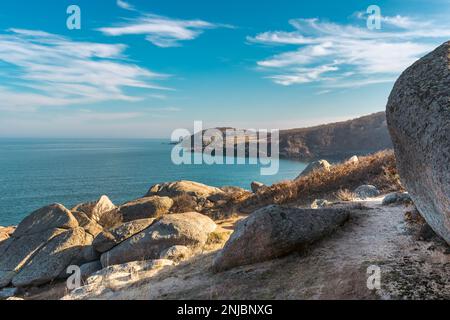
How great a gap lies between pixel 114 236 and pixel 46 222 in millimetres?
4890

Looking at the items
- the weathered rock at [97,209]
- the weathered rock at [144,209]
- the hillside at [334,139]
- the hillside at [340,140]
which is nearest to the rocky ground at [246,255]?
the weathered rock at [97,209]

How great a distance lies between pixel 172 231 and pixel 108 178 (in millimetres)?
73787

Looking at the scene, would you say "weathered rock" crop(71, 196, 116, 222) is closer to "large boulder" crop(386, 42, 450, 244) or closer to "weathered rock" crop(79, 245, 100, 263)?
"weathered rock" crop(79, 245, 100, 263)

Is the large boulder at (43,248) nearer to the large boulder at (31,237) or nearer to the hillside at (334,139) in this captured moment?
the large boulder at (31,237)

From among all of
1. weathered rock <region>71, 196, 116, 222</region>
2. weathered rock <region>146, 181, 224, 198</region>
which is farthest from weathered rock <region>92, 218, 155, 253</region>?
weathered rock <region>146, 181, 224, 198</region>

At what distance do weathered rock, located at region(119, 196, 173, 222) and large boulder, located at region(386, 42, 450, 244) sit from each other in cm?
1551

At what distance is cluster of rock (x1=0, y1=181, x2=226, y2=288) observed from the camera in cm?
1382

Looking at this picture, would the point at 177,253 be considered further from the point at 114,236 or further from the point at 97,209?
the point at 97,209

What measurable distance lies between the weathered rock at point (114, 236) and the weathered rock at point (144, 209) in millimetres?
5108

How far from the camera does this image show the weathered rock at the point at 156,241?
13.7m
